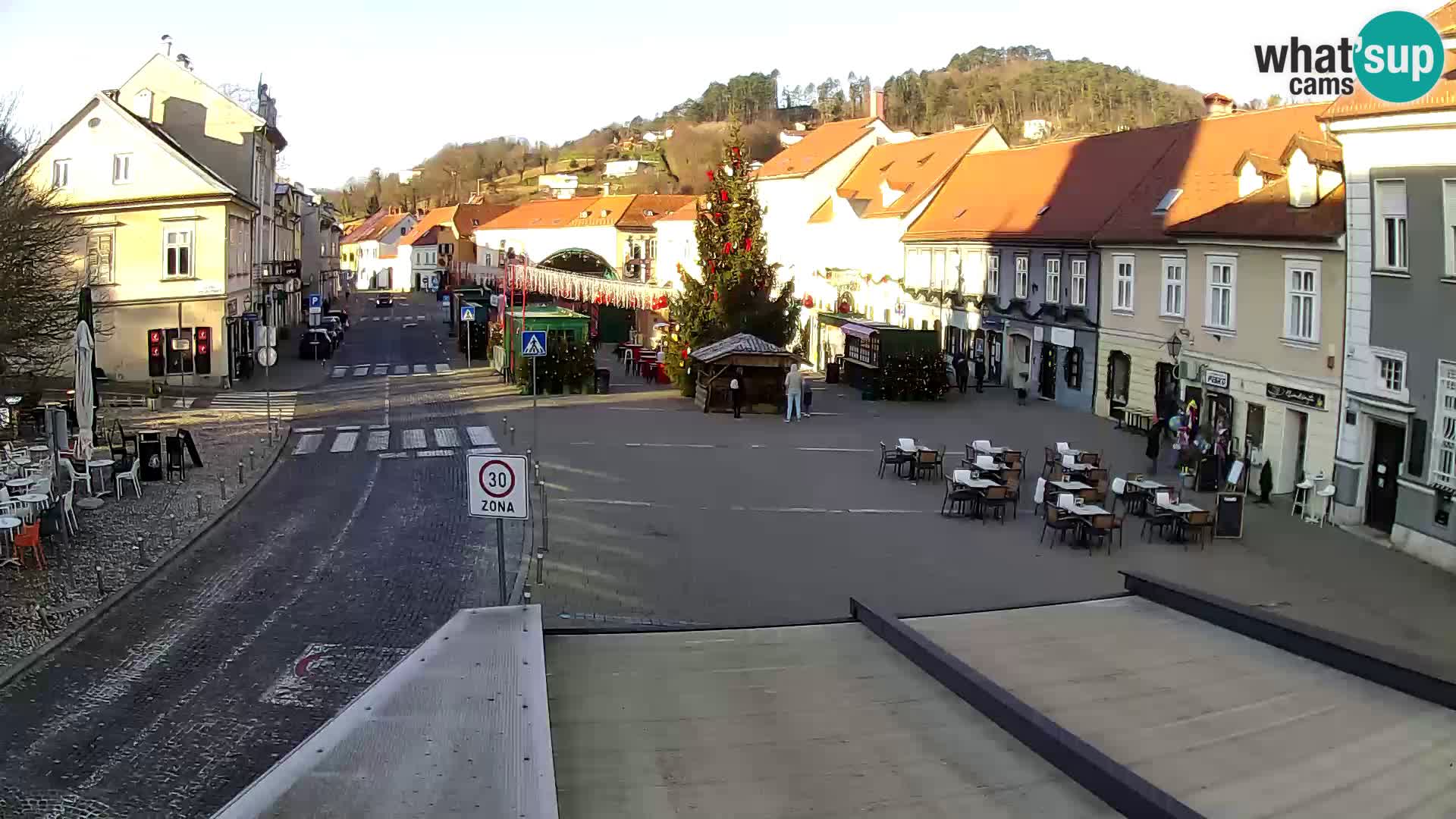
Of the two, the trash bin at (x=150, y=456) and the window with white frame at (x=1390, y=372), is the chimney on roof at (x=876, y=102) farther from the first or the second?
the trash bin at (x=150, y=456)

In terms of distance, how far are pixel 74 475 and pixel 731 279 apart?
22.3m

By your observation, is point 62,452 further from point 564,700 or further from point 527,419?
point 564,700

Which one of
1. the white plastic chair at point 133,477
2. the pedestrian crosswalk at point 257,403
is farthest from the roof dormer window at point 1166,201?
the white plastic chair at point 133,477

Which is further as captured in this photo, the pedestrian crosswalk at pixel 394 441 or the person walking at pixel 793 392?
the person walking at pixel 793 392

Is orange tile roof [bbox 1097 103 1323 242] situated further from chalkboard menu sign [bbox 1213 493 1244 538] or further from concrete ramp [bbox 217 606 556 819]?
concrete ramp [bbox 217 606 556 819]

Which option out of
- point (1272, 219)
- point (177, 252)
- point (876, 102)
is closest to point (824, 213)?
point (876, 102)

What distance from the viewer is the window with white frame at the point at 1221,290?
2662 cm

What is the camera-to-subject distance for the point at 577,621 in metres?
14.6

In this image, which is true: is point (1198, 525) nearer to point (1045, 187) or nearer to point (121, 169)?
point (1045, 187)

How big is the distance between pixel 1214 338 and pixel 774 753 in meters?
23.7

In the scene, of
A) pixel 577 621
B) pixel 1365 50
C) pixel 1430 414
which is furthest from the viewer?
pixel 1365 50

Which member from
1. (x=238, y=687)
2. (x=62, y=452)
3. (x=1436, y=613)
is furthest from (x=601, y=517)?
(x=1436, y=613)

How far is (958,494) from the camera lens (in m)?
21.5

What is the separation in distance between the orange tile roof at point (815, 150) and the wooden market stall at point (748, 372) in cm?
2384
